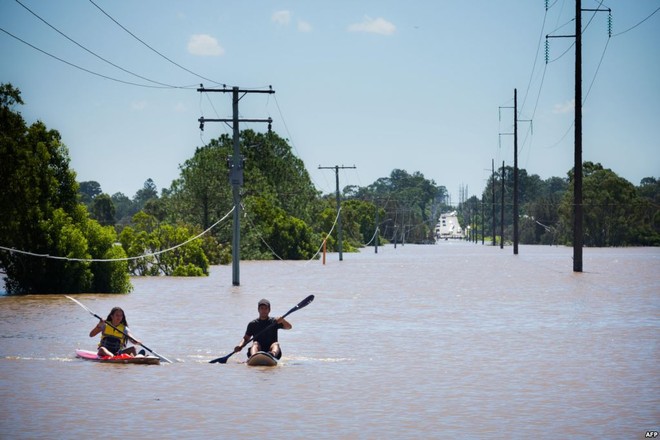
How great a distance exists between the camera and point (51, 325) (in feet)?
74.6

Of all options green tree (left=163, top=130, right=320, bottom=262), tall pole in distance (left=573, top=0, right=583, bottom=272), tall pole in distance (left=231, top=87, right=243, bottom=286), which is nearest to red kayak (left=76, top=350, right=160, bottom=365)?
tall pole in distance (left=231, top=87, right=243, bottom=286)

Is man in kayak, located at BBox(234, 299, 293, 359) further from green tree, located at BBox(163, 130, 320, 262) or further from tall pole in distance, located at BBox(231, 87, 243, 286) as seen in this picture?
green tree, located at BBox(163, 130, 320, 262)

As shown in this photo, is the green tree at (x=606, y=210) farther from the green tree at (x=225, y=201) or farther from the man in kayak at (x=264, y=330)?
the man in kayak at (x=264, y=330)

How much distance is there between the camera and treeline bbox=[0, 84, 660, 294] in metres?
32.4

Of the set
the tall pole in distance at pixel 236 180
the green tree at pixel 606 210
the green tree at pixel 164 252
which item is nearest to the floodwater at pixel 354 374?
the tall pole in distance at pixel 236 180

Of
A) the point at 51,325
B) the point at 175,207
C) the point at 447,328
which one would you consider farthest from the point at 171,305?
the point at 175,207

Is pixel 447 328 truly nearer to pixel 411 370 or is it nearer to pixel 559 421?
pixel 411 370

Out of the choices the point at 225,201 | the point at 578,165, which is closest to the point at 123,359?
the point at 578,165

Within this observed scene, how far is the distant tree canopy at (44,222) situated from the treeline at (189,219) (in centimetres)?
3

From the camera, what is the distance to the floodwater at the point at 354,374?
10883 mm

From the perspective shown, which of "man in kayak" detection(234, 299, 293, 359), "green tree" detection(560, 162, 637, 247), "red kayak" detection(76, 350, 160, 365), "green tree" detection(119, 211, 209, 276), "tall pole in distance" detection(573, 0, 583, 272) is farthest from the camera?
"green tree" detection(560, 162, 637, 247)

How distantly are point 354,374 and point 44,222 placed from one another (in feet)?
65.8

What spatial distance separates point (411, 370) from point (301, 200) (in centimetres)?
8604

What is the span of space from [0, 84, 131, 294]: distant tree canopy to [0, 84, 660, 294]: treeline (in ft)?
0.10
